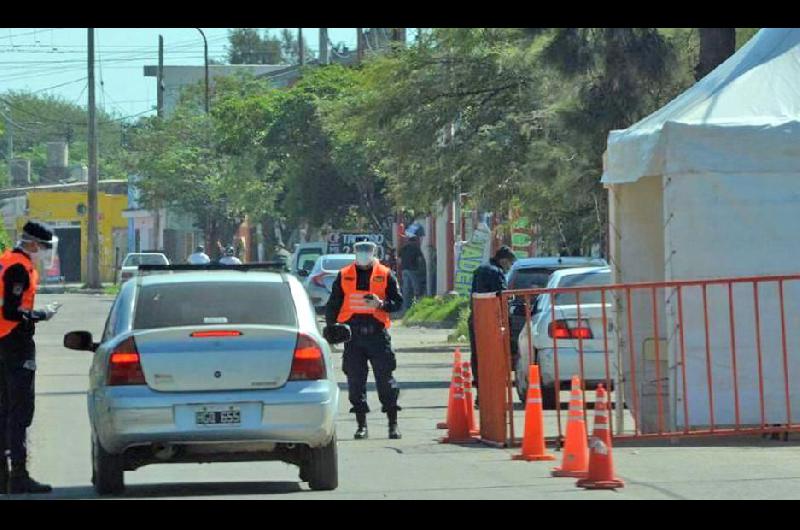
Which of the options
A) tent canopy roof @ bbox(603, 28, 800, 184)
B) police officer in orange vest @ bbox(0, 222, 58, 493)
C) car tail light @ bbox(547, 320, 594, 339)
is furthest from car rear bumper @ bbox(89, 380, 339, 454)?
car tail light @ bbox(547, 320, 594, 339)

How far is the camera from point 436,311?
40.3m

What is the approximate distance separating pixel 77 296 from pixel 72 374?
37.0 meters

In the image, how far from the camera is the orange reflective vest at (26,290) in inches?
484

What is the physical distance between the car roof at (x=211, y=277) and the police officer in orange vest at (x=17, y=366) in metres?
0.79

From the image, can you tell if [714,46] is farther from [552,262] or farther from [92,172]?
[92,172]

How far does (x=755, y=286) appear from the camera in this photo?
14.9m

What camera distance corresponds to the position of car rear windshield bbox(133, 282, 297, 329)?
1212 centimetres

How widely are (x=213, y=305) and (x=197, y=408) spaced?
86 cm

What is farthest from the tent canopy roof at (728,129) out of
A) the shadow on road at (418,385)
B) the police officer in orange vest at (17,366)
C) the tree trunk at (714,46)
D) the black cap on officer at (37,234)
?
the shadow on road at (418,385)

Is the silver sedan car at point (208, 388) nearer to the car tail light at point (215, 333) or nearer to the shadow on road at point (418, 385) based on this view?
the car tail light at point (215, 333)

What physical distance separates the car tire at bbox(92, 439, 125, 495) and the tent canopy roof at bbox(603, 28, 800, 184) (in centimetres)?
564

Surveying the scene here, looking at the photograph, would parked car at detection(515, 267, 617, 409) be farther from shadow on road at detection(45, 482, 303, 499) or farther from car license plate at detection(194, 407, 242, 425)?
car license plate at detection(194, 407, 242, 425)
